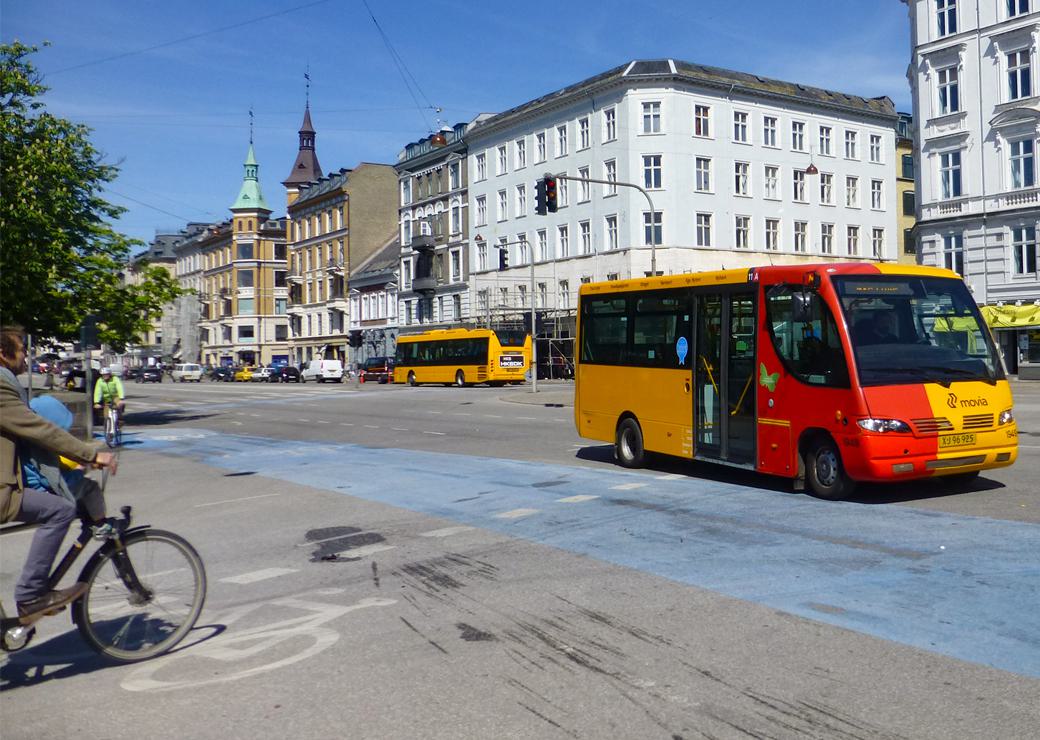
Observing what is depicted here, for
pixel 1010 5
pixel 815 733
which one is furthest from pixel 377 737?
pixel 1010 5

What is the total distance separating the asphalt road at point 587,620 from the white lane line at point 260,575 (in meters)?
0.04

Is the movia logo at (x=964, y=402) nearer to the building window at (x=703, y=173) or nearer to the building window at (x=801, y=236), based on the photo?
the building window at (x=703, y=173)

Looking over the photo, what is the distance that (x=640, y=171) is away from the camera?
181ft

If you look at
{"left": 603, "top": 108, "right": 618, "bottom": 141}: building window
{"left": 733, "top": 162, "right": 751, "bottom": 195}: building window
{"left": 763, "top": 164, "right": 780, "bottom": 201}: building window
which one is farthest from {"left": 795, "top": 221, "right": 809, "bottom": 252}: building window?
{"left": 603, "top": 108, "right": 618, "bottom": 141}: building window

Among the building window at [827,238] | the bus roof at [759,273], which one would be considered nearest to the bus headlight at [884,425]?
the bus roof at [759,273]

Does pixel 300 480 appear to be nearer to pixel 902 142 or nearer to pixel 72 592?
pixel 72 592

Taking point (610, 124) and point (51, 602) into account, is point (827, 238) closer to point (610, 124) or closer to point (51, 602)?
point (610, 124)

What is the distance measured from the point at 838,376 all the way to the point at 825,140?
5505 cm

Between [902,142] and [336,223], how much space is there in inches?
1919

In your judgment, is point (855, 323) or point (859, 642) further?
point (855, 323)

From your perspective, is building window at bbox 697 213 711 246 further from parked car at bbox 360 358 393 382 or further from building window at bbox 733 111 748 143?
parked car at bbox 360 358 393 382

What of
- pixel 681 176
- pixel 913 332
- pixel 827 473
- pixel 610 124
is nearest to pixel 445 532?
pixel 827 473

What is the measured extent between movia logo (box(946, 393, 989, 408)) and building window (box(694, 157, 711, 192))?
154 ft

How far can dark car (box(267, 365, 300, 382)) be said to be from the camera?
78106 millimetres
